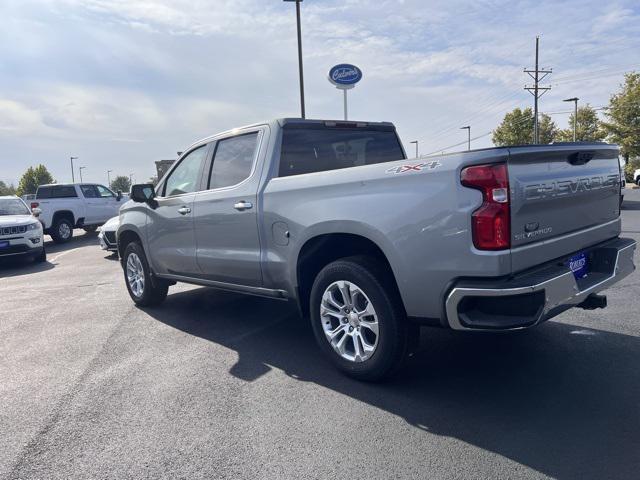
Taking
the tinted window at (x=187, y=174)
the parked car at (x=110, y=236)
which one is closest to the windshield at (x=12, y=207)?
the parked car at (x=110, y=236)

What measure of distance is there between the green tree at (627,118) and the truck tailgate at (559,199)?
38.1 meters

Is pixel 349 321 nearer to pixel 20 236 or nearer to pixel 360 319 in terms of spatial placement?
pixel 360 319

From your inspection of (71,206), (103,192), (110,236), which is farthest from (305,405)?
(103,192)

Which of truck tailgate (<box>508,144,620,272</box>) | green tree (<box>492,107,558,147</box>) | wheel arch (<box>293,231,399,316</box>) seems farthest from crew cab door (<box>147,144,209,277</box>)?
green tree (<box>492,107,558,147</box>)

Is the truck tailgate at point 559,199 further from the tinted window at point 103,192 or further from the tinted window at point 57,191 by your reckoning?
the tinted window at point 103,192

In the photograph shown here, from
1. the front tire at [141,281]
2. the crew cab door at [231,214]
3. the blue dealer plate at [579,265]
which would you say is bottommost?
the front tire at [141,281]

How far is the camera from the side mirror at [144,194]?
5.66m

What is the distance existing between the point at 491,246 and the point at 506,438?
1.08 meters

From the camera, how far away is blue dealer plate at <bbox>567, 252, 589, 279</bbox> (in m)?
3.33

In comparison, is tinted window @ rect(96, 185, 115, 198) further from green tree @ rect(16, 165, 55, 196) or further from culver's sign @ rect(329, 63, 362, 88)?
green tree @ rect(16, 165, 55, 196)

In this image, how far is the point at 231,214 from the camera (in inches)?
179

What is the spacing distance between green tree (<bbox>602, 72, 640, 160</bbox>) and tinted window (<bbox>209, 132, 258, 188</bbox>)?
38759 mm

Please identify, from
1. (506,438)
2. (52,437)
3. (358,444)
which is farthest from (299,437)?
(52,437)

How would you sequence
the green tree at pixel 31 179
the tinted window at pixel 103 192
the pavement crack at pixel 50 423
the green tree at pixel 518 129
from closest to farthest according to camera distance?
the pavement crack at pixel 50 423
the tinted window at pixel 103 192
the green tree at pixel 518 129
the green tree at pixel 31 179
